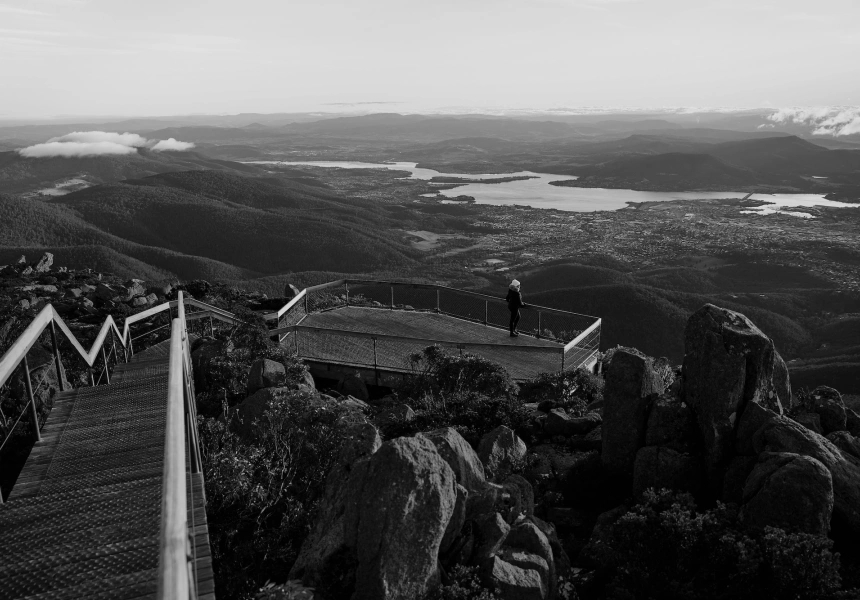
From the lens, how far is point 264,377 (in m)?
11.2

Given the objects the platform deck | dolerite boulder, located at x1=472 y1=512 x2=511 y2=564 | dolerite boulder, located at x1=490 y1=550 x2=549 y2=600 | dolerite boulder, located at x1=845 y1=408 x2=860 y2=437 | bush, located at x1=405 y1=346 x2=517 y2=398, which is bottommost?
the platform deck

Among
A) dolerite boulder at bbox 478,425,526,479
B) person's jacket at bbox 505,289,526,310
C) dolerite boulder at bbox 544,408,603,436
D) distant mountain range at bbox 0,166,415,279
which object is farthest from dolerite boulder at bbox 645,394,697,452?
distant mountain range at bbox 0,166,415,279

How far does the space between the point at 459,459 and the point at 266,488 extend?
207cm

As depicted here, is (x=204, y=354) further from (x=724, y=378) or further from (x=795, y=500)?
(x=795, y=500)

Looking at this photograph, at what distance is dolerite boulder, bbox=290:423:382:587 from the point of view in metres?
5.61

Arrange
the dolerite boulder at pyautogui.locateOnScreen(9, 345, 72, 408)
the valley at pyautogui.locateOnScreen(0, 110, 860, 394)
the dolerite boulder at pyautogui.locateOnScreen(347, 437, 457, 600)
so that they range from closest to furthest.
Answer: the dolerite boulder at pyautogui.locateOnScreen(347, 437, 457, 600) → the dolerite boulder at pyautogui.locateOnScreen(9, 345, 72, 408) → the valley at pyautogui.locateOnScreen(0, 110, 860, 394)

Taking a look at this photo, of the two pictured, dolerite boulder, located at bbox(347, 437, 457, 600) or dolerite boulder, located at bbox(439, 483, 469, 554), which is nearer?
dolerite boulder, located at bbox(347, 437, 457, 600)

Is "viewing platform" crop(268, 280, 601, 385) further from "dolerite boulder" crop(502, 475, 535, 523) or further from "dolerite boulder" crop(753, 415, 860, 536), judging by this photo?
"dolerite boulder" crop(502, 475, 535, 523)

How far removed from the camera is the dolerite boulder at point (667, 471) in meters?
8.27

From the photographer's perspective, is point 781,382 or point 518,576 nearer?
point 518,576

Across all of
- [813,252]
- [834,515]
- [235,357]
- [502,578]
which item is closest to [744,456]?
[834,515]

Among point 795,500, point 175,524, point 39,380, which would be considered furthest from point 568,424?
point 175,524

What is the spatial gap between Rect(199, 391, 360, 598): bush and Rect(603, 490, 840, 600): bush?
3053 millimetres

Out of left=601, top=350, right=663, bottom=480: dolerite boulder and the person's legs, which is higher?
left=601, top=350, right=663, bottom=480: dolerite boulder
